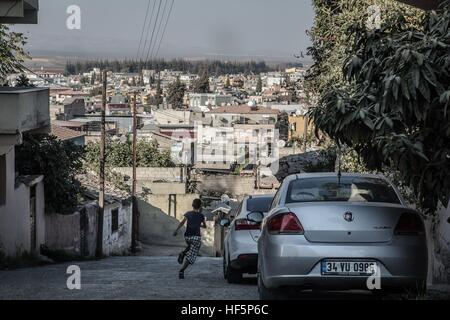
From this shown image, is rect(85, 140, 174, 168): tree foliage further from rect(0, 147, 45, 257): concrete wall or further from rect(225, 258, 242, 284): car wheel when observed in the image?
rect(225, 258, 242, 284): car wheel

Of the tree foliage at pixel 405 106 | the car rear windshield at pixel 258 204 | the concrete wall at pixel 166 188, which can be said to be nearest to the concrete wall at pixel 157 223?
the concrete wall at pixel 166 188

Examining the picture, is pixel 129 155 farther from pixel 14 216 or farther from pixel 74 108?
pixel 74 108

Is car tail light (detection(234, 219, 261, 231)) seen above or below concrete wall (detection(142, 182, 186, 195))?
above

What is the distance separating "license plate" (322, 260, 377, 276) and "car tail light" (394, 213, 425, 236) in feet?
1.47

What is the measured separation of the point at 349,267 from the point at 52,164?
62.4 feet

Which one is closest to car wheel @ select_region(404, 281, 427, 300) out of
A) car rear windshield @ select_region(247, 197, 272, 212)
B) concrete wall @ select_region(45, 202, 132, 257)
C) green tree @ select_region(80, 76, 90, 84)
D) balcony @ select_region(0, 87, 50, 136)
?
car rear windshield @ select_region(247, 197, 272, 212)

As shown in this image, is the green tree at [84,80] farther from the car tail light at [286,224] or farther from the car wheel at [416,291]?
the car wheel at [416,291]

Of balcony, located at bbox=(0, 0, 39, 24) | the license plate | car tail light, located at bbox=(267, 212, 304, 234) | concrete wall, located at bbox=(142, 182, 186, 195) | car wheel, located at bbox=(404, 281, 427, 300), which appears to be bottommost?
concrete wall, located at bbox=(142, 182, 186, 195)

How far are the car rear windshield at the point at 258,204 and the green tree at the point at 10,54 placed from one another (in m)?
14.2

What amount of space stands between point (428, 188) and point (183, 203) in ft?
118

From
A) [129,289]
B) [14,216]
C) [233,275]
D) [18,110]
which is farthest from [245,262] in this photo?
[14,216]

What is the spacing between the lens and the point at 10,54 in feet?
89.0

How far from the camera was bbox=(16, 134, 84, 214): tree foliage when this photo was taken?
83.8ft
